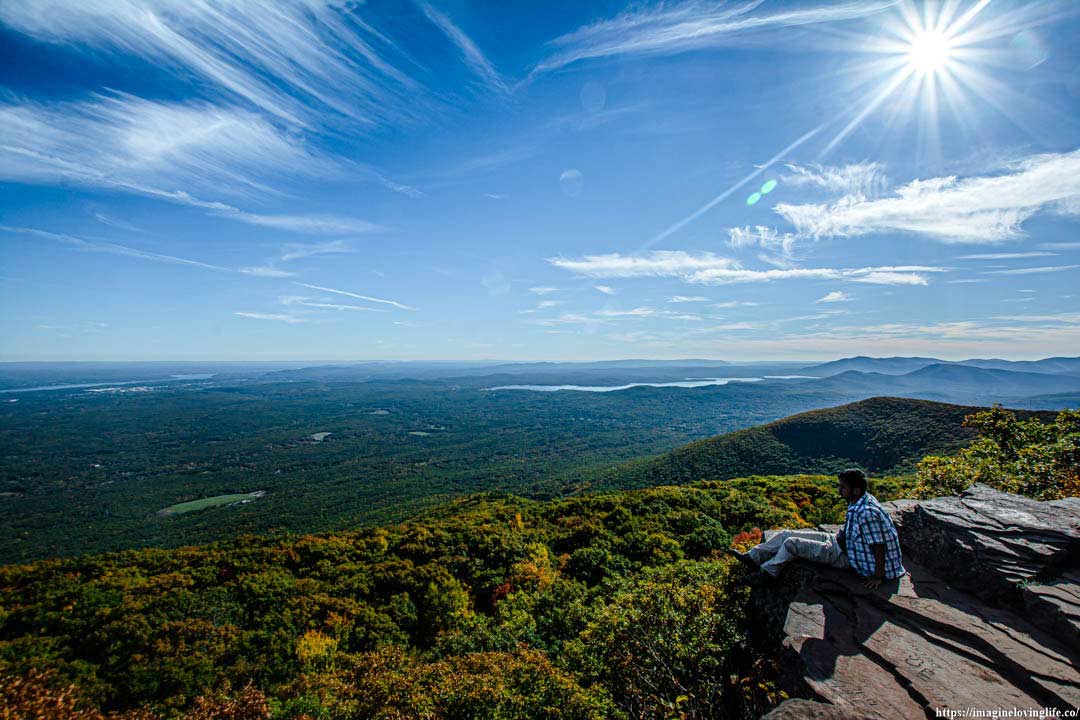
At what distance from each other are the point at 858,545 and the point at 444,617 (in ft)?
38.5

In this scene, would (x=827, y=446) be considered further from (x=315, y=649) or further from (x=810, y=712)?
(x=810, y=712)

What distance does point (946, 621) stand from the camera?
17.7 feet

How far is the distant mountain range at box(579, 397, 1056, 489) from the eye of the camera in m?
54.9

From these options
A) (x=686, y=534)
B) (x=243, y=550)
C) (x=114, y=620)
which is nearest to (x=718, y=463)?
(x=686, y=534)

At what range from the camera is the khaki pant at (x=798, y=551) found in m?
6.51

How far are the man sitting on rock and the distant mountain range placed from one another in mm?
57902

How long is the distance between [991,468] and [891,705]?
1410 cm

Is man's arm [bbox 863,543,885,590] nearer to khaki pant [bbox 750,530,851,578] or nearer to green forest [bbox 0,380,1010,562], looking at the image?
khaki pant [bbox 750,530,851,578]

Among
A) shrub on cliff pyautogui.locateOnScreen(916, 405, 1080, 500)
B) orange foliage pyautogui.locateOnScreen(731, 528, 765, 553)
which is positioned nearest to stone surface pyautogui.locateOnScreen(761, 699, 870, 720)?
orange foliage pyautogui.locateOnScreen(731, 528, 765, 553)

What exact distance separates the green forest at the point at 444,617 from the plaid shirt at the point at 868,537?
208 centimetres

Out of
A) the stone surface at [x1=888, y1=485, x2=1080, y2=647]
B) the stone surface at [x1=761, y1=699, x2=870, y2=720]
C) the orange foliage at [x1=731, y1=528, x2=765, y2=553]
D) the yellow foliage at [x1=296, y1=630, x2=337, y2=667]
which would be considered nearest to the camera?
the stone surface at [x1=761, y1=699, x2=870, y2=720]

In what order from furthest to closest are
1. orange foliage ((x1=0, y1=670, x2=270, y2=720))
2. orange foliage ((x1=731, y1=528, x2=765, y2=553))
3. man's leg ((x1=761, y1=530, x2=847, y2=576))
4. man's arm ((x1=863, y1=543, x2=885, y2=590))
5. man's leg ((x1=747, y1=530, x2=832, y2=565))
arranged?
orange foliage ((x1=731, y1=528, x2=765, y2=553)) → man's leg ((x1=747, y1=530, x2=832, y2=565)) → man's leg ((x1=761, y1=530, x2=847, y2=576)) → orange foliage ((x1=0, y1=670, x2=270, y2=720)) → man's arm ((x1=863, y1=543, x2=885, y2=590))

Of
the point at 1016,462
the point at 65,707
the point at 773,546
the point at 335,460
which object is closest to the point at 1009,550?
the point at 773,546

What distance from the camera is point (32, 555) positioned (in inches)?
2522
